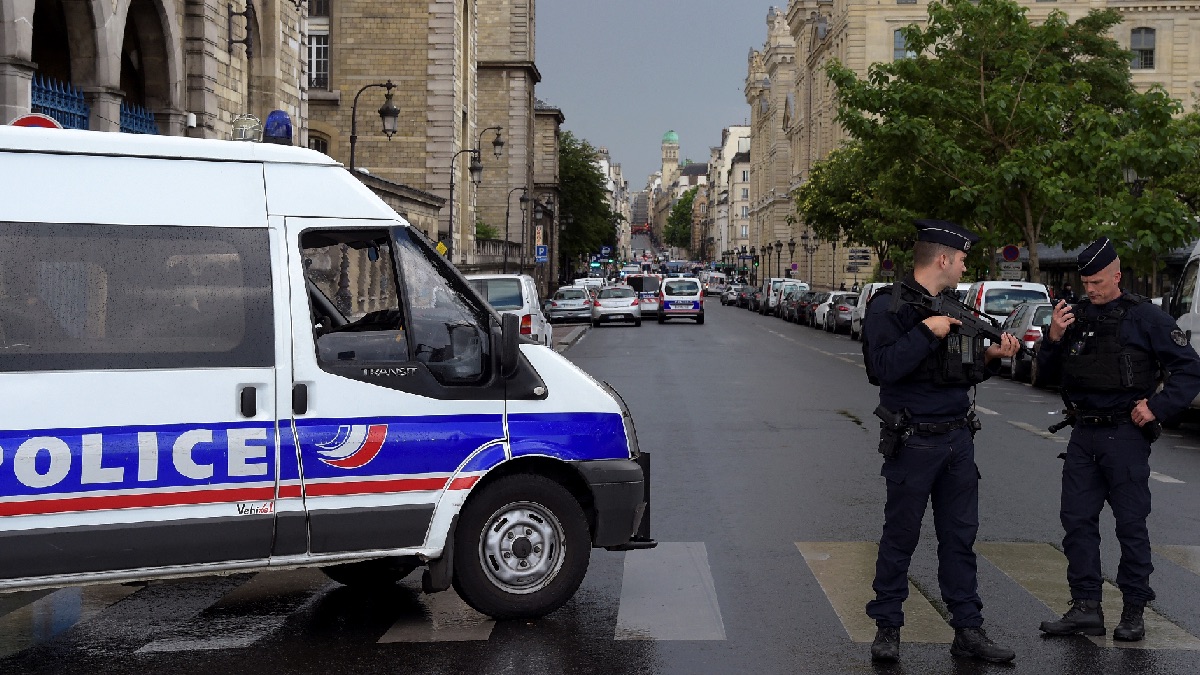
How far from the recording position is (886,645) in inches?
247

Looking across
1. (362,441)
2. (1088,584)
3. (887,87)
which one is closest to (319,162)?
(362,441)

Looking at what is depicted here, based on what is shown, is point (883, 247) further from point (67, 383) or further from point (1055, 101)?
point (67, 383)

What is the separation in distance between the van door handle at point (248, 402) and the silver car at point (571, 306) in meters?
46.1

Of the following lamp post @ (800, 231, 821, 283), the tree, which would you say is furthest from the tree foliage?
the tree

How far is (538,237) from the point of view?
235 feet

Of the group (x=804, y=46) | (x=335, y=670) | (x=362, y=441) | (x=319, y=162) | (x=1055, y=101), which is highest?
(x=804, y=46)

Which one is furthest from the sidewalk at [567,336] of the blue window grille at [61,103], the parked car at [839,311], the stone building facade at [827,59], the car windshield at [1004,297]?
the stone building facade at [827,59]

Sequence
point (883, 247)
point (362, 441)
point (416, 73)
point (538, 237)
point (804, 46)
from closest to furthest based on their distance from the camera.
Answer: point (362, 441)
point (416, 73)
point (883, 247)
point (538, 237)
point (804, 46)

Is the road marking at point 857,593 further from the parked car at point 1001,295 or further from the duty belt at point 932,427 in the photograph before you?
the parked car at point 1001,295

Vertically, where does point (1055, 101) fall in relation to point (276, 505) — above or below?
above

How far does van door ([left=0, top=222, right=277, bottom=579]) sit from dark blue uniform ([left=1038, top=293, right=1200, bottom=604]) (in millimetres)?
3610

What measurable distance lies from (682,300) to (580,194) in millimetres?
71672

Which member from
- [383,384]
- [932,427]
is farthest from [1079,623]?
[383,384]

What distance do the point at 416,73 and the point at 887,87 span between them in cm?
2233
